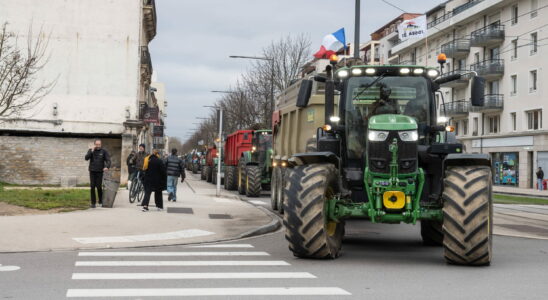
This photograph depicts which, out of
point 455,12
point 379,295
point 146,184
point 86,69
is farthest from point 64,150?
point 455,12

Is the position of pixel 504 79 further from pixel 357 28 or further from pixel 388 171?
pixel 388 171

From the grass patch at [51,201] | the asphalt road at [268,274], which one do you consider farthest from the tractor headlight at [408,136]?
the grass patch at [51,201]

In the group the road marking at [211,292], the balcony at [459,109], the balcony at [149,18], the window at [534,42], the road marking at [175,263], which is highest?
the balcony at [149,18]

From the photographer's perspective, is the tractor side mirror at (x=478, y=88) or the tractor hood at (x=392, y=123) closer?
the tractor hood at (x=392, y=123)

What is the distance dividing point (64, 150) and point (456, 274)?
3190 centimetres

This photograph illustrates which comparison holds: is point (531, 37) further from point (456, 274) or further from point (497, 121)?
point (456, 274)

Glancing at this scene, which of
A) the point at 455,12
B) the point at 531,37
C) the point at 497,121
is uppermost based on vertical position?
the point at 455,12

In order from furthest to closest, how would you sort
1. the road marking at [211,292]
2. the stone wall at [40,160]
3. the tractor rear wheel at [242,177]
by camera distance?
the stone wall at [40,160]
the tractor rear wheel at [242,177]
the road marking at [211,292]

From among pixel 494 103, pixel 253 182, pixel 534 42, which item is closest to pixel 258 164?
pixel 253 182

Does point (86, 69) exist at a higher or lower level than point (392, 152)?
higher

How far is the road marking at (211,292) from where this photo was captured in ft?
24.0

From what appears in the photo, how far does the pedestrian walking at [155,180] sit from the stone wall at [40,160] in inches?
784

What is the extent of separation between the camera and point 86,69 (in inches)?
1549

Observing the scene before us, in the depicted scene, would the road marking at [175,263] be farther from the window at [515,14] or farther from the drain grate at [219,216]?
the window at [515,14]
